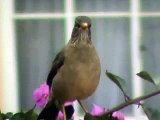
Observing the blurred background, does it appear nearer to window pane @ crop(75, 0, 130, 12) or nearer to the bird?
window pane @ crop(75, 0, 130, 12)

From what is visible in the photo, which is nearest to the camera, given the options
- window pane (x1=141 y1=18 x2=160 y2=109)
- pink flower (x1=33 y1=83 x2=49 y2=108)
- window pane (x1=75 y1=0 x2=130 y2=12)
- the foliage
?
the foliage

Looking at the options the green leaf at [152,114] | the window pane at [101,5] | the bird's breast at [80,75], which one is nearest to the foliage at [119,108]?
the green leaf at [152,114]

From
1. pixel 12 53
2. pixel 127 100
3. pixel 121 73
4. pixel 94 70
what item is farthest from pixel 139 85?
pixel 127 100

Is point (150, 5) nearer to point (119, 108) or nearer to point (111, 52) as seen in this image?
point (111, 52)

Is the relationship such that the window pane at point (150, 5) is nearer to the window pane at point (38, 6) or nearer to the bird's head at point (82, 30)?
the window pane at point (38, 6)

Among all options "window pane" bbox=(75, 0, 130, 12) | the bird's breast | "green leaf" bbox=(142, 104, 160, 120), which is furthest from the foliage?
"window pane" bbox=(75, 0, 130, 12)

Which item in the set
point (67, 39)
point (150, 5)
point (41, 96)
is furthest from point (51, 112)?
point (150, 5)

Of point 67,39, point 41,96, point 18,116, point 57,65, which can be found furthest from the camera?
point 67,39
